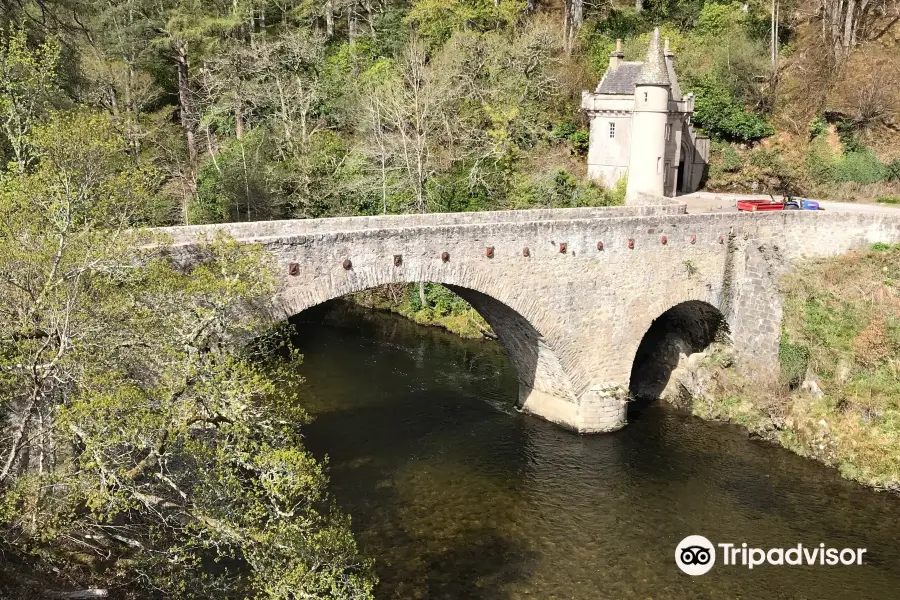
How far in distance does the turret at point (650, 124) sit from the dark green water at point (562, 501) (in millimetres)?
8749

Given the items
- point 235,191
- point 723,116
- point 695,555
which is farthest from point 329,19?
point 695,555

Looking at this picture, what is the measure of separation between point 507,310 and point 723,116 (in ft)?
79.0

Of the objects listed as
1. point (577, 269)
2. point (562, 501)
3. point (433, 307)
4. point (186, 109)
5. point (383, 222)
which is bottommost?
point (562, 501)

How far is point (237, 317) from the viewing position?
14.4 meters

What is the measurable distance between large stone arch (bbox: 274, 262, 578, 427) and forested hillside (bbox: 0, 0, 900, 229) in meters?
11.5

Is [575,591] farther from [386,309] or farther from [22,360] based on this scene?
[386,309]

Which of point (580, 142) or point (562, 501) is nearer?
point (562, 501)

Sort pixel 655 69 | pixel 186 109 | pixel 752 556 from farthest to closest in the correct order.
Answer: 1. pixel 186 109
2. pixel 655 69
3. pixel 752 556

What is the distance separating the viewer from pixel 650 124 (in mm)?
26797

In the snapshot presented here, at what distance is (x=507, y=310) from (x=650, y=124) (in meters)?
10.9

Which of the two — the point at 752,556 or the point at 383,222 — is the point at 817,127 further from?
the point at 752,556

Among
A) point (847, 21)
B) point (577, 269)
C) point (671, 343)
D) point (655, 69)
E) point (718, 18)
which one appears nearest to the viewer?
point (577, 269)

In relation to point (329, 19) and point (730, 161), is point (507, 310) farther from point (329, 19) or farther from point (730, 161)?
point (329, 19)

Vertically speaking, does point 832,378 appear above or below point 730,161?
below
